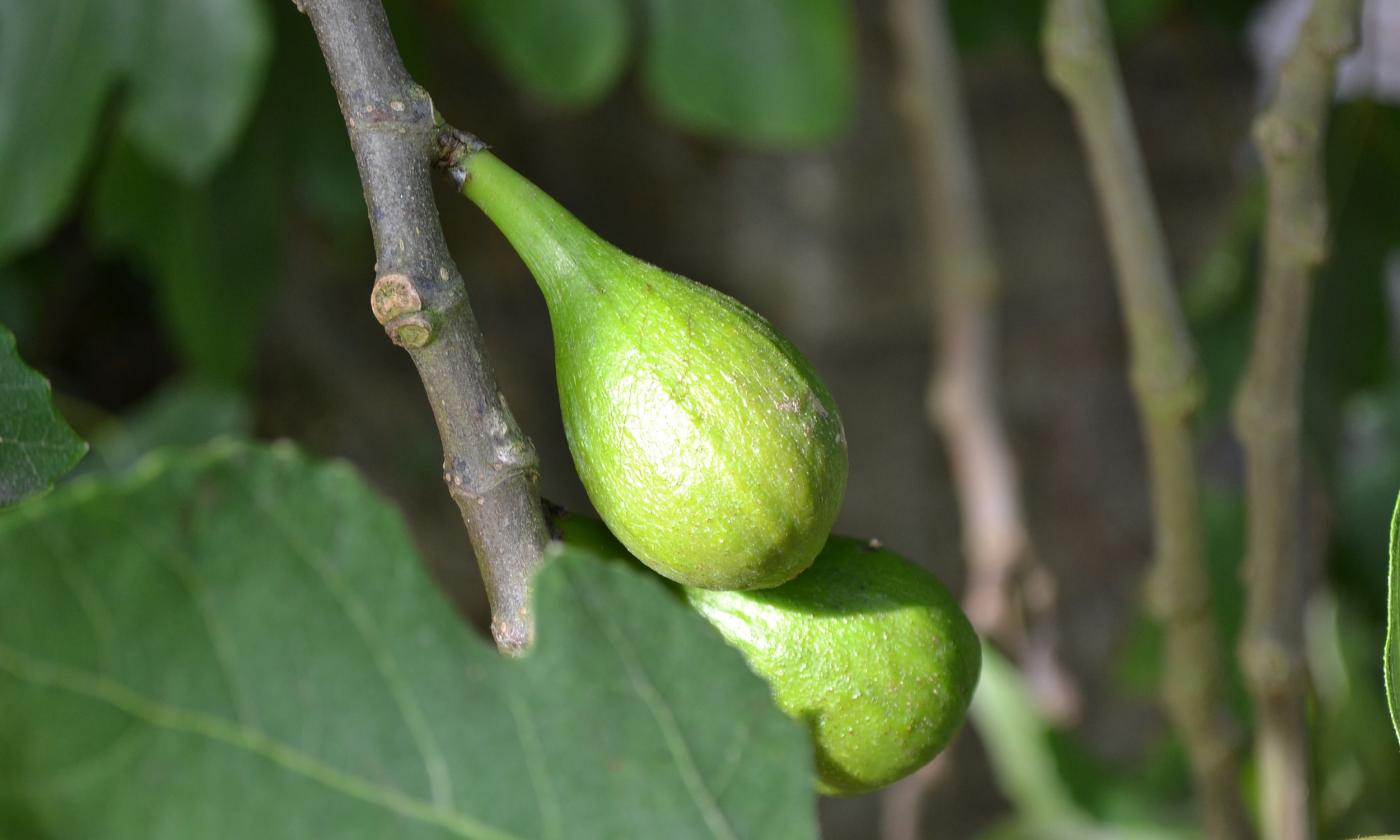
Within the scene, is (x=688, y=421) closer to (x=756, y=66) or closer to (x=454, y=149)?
(x=454, y=149)

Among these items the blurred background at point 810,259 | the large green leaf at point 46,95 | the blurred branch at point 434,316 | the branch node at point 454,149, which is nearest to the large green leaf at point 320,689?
the blurred branch at point 434,316

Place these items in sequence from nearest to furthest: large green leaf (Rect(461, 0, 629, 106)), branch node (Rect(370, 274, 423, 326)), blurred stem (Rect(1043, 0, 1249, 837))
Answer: branch node (Rect(370, 274, 423, 326))
blurred stem (Rect(1043, 0, 1249, 837))
large green leaf (Rect(461, 0, 629, 106))

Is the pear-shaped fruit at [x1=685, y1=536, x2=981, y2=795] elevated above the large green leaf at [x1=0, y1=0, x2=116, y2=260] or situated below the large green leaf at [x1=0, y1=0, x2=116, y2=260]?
below

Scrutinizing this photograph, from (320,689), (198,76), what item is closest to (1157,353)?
(320,689)

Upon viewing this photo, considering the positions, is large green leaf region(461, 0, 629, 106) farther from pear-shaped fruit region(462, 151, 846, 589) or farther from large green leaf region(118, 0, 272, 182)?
pear-shaped fruit region(462, 151, 846, 589)

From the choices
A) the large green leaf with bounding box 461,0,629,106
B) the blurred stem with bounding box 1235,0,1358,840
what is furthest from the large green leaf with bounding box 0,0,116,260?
the blurred stem with bounding box 1235,0,1358,840

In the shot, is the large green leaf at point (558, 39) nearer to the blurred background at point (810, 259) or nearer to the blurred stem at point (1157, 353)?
the blurred background at point (810, 259)
